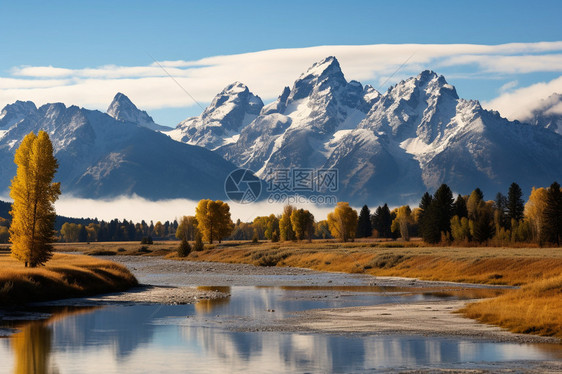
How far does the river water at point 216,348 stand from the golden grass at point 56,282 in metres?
4.45

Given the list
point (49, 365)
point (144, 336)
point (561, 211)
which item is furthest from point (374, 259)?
point (49, 365)

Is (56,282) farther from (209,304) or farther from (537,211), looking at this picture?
(537,211)

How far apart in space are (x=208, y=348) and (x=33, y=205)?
39.3 m

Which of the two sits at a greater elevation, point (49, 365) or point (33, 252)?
point (33, 252)

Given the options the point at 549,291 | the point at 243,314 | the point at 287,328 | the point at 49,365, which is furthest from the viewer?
the point at 243,314

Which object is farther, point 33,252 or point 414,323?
point 33,252

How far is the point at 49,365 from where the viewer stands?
102 ft

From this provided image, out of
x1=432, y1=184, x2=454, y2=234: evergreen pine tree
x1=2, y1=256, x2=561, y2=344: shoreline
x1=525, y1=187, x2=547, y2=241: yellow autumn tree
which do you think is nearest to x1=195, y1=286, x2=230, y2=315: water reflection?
x1=2, y1=256, x2=561, y2=344: shoreline

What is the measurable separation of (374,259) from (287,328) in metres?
65.3

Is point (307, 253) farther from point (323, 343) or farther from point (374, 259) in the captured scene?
point (323, 343)

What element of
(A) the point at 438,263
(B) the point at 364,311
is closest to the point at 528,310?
(B) the point at 364,311

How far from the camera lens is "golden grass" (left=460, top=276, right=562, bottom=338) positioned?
39625 mm

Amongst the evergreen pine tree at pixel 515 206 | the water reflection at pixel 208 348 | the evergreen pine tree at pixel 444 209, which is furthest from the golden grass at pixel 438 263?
the evergreen pine tree at pixel 515 206

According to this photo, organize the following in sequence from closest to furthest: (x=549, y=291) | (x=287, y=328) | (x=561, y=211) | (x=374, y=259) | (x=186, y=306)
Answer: (x=287, y=328)
(x=549, y=291)
(x=186, y=306)
(x=374, y=259)
(x=561, y=211)
